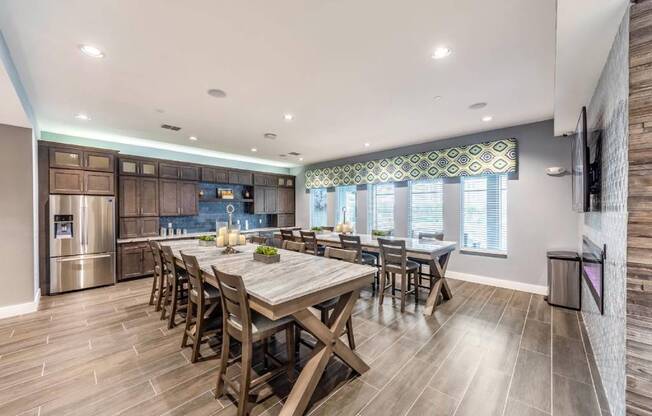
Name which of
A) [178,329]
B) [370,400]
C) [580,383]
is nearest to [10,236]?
[178,329]

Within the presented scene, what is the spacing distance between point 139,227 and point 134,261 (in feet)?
2.23

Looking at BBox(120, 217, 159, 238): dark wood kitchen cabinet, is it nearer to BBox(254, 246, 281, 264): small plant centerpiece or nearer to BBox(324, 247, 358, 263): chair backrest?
BBox(254, 246, 281, 264): small plant centerpiece

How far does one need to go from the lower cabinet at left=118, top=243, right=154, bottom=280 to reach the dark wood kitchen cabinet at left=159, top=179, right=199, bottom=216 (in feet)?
2.79

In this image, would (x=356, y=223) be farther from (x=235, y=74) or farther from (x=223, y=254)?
(x=235, y=74)

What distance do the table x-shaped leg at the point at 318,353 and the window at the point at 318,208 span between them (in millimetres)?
5582

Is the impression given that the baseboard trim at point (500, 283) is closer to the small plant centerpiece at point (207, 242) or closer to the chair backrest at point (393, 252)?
the chair backrest at point (393, 252)

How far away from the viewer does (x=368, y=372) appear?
218 centimetres

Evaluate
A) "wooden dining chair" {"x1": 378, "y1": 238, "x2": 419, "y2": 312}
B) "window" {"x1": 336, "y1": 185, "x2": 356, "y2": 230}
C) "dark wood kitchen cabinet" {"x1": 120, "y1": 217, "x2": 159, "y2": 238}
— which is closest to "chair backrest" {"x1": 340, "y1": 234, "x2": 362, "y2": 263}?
"wooden dining chair" {"x1": 378, "y1": 238, "x2": 419, "y2": 312}

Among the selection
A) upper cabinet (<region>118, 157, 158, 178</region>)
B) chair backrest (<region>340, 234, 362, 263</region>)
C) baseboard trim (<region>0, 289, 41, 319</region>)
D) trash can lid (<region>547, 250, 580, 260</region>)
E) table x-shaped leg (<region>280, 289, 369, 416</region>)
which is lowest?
baseboard trim (<region>0, 289, 41, 319</region>)

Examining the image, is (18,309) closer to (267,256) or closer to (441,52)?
(267,256)

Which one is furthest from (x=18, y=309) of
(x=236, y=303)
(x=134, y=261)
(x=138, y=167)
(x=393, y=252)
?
(x=393, y=252)

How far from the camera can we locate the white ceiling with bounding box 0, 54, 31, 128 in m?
2.24

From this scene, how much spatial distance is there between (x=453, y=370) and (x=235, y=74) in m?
3.44

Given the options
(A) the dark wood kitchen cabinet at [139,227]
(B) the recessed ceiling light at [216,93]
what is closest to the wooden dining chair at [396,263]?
(B) the recessed ceiling light at [216,93]
